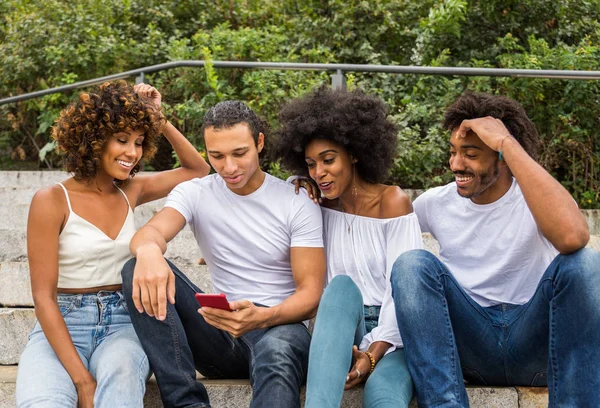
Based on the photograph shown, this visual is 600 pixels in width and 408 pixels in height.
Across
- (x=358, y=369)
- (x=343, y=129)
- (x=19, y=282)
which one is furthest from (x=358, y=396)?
(x=19, y=282)

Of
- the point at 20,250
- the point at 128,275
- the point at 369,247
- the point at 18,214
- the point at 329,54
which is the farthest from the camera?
the point at 329,54

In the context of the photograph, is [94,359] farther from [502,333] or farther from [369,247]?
[502,333]

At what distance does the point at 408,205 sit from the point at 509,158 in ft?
1.59

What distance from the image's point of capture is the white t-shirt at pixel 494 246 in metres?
2.85

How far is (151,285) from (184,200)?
55cm

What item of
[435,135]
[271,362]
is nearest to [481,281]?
[271,362]

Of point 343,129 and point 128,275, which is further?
point 343,129

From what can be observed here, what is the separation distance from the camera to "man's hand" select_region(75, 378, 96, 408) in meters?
2.54

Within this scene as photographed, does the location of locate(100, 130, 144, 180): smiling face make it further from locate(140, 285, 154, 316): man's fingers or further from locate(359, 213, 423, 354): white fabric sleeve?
locate(359, 213, 423, 354): white fabric sleeve

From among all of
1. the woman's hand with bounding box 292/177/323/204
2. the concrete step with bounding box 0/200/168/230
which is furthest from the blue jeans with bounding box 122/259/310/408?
the concrete step with bounding box 0/200/168/230

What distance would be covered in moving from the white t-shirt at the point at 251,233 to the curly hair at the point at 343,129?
0.95ft

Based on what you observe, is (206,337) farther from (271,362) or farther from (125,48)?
(125,48)

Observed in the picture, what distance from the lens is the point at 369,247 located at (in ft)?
9.98

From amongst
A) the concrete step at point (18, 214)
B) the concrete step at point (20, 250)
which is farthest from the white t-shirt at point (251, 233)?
the concrete step at point (18, 214)
